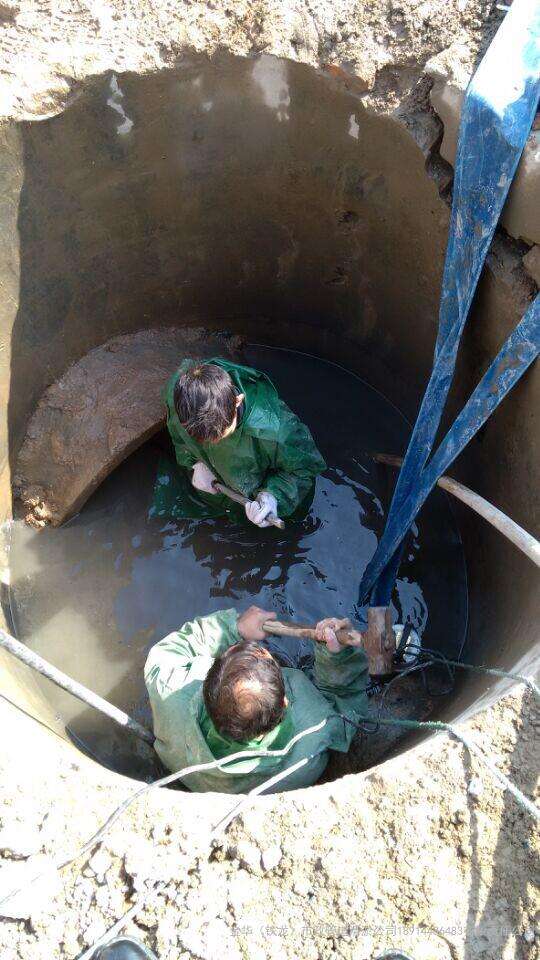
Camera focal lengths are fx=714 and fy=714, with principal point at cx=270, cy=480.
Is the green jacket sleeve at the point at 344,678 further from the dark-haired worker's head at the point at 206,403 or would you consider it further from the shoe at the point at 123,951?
the shoe at the point at 123,951

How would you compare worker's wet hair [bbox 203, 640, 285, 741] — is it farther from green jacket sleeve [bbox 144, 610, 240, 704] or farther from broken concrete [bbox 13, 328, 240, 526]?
broken concrete [bbox 13, 328, 240, 526]

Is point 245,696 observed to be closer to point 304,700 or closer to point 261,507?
point 304,700

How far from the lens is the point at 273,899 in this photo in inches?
76.0

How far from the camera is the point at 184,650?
2.89m

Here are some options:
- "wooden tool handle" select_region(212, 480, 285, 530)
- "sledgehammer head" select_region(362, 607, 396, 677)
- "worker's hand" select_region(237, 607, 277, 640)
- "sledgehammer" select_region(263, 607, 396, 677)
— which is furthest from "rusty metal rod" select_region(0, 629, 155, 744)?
"wooden tool handle" select_region(212, 480, 285, 530)

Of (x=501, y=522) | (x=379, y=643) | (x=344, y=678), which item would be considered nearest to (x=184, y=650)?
(x=344, y=678)

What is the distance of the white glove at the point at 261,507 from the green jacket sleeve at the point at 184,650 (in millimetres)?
492

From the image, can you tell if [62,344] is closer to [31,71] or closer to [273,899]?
[31,71]

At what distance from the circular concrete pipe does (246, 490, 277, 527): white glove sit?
786 millimetres

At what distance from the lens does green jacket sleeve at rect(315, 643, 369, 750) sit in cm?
290

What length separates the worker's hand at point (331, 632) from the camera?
282 centimetres

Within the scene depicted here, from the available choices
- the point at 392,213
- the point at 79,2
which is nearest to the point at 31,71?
the point at 79,2

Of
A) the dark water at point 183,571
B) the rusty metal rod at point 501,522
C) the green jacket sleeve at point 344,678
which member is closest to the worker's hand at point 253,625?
the green jacket sleeve at point 344,678

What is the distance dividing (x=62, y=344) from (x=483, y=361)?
2.16 meters
